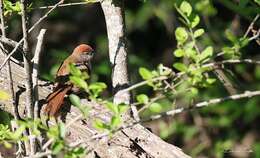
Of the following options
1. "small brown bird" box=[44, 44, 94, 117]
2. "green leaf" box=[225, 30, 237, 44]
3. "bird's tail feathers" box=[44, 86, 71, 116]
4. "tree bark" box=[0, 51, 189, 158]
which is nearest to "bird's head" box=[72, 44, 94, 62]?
"small brown bird" box=[44, 44, 94, 117]

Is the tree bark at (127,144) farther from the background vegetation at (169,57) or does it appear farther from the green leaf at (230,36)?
the background vegetation at (169,57)

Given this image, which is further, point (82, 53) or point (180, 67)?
point (82, 53)

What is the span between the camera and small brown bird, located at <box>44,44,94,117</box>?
3.27 metres

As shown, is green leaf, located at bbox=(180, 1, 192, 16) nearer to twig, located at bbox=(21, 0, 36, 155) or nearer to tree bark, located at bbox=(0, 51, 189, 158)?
tree bark, located at bbox=(0, 51, 189, 158)

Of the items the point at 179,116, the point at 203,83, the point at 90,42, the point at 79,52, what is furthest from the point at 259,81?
the point at 203,83

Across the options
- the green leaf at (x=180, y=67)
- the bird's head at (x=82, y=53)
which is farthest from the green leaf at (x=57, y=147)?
the bird's head at (x=82, y=53)

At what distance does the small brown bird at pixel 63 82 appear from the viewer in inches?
129

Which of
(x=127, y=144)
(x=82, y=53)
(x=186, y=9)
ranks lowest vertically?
(x=127, y=144)

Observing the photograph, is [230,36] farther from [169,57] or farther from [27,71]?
[169,57]

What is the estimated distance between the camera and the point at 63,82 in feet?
12.6

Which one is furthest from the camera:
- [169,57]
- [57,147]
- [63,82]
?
[169,57]

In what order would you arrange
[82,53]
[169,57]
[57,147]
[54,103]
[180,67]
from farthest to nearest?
[169,57], [82,53], [54,103], [180,67], [57,147]

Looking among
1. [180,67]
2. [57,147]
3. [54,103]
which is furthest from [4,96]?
[180,67]

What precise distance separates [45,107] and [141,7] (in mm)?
4501
